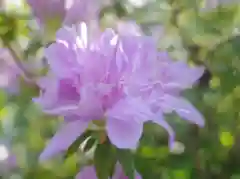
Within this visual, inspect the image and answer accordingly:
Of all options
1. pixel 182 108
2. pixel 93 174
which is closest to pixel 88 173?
pixel 93 174

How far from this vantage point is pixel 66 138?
396 millimetres

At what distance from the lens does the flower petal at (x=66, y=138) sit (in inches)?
15.5

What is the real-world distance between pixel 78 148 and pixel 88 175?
3 cm

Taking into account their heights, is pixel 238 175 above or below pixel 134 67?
below

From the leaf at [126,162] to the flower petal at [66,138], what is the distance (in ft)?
0.13

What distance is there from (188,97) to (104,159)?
0.47ft

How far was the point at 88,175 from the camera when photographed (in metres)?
0.43

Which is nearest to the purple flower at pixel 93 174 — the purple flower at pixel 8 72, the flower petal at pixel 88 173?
the flower petal at pixel 88 173

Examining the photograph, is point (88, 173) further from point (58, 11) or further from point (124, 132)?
point (58, 11)

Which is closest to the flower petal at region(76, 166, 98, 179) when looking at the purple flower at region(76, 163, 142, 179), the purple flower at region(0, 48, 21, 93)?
the purple flower at region(76, 163, 142, 179)

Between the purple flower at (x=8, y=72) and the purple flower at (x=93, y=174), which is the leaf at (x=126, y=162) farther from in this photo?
the purple flower at (x=8, y=72)

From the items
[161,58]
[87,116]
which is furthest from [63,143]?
[161,58]

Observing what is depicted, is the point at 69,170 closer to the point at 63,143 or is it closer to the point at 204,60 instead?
the point at 63,143

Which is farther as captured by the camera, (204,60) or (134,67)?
(204,60)
